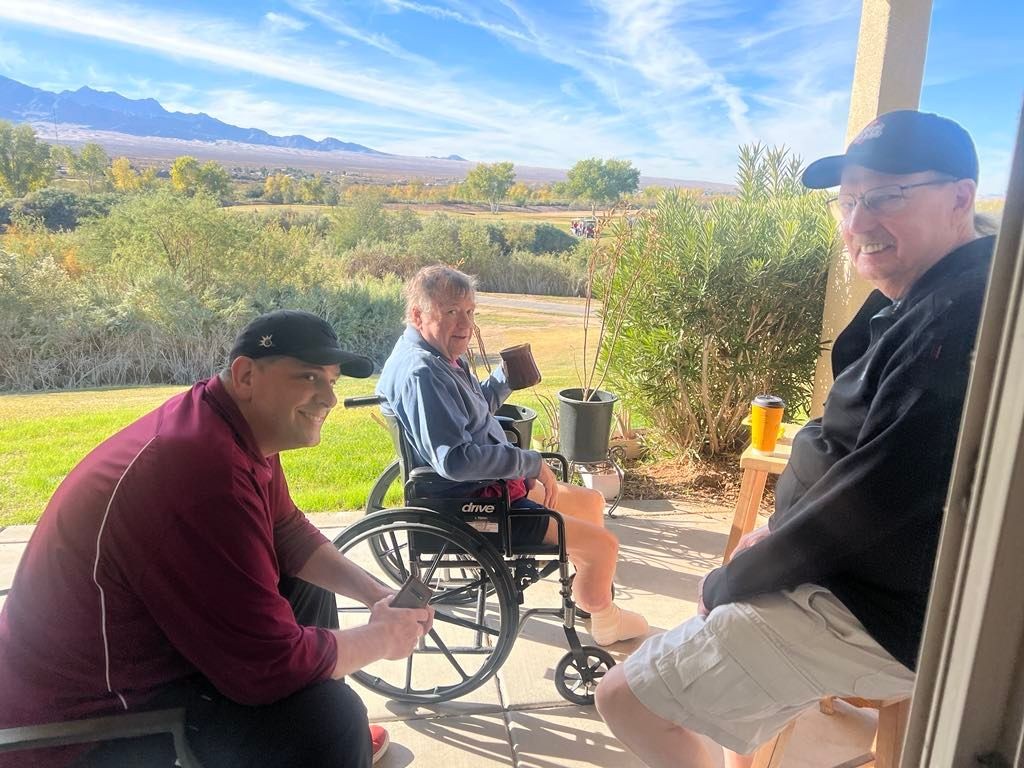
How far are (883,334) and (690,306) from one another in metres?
2.14

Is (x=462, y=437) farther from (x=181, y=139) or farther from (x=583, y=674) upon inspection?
(x=181, y=139)

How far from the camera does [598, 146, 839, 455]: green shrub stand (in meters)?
3.17

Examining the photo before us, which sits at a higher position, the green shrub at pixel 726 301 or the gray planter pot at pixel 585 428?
the green shrub at pixel 726 301

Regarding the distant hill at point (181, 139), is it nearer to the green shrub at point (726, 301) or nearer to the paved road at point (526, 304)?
the green shrub at point (726, 301)

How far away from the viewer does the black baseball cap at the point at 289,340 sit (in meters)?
1.16

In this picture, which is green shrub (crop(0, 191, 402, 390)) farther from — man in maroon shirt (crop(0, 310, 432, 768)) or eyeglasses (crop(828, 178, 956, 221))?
eyeglasses (crop(828, 178, 956, 221))

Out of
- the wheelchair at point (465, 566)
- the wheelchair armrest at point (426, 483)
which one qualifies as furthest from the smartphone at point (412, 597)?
the wheelchair armrest at point (426, 483)

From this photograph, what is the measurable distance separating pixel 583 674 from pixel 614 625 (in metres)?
0.24

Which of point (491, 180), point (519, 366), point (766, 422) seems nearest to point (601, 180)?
point (491, 180)

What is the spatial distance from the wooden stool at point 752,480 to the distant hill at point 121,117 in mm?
2817

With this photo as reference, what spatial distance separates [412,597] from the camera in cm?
142

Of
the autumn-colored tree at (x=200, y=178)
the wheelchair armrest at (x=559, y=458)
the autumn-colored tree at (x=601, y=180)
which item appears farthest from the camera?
the autumn-colored tree at (x=200, y=178)

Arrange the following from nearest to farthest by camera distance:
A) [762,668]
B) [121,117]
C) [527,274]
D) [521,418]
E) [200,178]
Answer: [762,668] < [521,418] < [121,117] < [200,178] < [527,274]

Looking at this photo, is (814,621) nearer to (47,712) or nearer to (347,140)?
(47,712)
